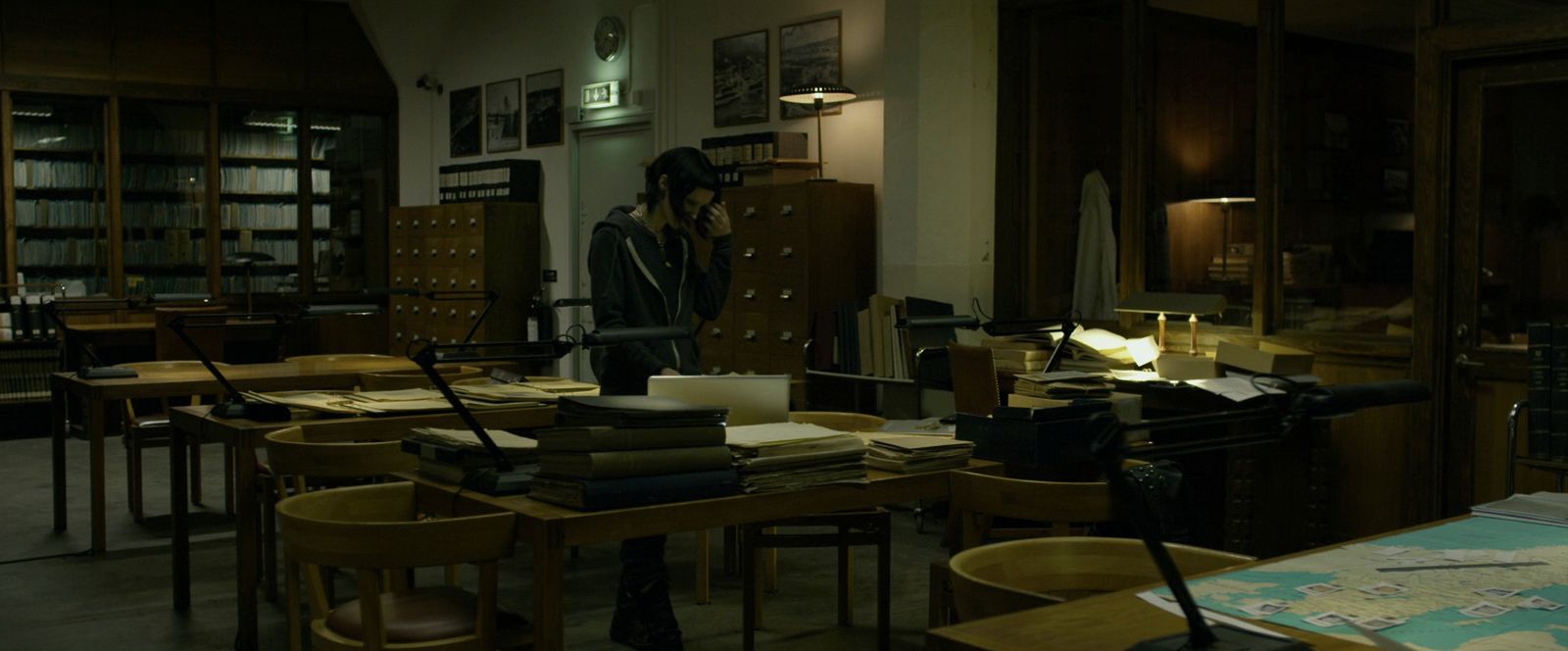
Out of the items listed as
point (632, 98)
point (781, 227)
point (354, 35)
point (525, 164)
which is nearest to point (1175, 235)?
point (781, 227)

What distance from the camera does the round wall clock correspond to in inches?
383

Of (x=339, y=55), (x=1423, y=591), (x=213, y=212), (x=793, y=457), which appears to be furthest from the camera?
(x=339, y=55)

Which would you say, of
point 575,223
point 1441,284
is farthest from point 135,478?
point 1441,284

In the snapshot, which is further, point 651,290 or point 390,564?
point 651,290

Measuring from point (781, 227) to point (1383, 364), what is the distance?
3.17m

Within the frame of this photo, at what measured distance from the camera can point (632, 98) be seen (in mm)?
9547

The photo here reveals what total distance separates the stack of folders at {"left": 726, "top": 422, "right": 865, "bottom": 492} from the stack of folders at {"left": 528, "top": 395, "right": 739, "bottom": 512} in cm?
6

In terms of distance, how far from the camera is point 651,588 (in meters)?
3.90

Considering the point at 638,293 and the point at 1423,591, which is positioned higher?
the point at 638,293

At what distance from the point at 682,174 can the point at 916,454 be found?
3.88ft

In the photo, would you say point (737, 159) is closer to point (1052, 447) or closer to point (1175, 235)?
point (1175, 235)

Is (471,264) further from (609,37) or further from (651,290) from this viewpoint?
(651,290)

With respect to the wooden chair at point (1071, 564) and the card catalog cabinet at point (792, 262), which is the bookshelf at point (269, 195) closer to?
the card catalog cabinet at point (792, 262)

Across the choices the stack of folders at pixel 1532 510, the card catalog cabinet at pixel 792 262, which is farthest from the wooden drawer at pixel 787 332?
the stack of folders at pixel 1532 510
